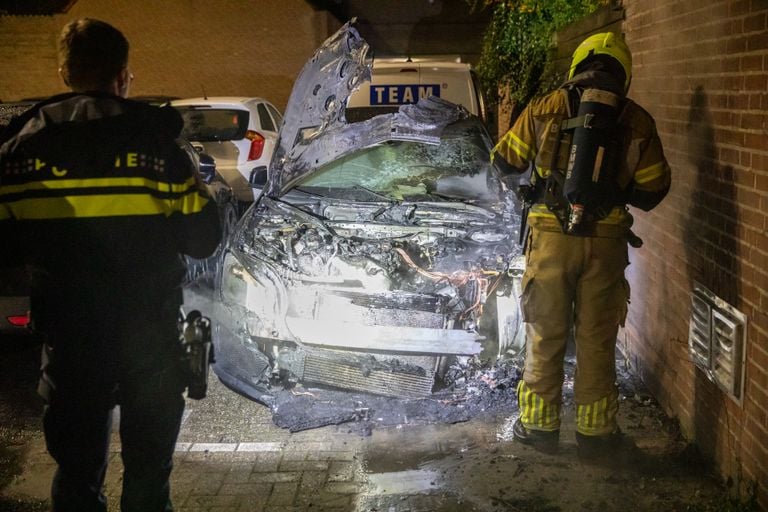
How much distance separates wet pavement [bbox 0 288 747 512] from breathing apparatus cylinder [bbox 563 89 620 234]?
1.31 meters

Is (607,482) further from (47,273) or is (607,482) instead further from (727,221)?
(47,273)

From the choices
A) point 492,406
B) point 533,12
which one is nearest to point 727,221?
point 492,406

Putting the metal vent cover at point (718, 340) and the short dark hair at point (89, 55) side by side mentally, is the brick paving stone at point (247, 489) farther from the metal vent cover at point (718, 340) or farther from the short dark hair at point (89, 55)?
the metal vent cover at point (718, 340)

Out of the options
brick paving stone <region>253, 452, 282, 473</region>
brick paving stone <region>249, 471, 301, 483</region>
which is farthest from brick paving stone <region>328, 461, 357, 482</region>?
brick paving stone <region>253, 452, 282, 473</region>

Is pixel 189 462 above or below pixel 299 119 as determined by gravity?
below

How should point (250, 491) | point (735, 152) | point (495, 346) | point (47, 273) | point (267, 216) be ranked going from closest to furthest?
point (47, 273) → point (735, 152) → point (250, 491) → point (495, 346) → point (267, 216)

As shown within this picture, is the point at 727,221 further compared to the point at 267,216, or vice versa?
the point at 267,216

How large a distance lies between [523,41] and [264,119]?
3.65m

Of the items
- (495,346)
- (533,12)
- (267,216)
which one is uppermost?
(533,12)

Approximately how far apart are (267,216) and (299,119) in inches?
30.9

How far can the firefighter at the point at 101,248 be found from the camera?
2525 mm

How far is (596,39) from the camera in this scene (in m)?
3.82

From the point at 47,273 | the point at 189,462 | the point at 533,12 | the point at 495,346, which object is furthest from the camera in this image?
the point at 533,12

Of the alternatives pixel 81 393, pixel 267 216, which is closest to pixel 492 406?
pixel 267 216
